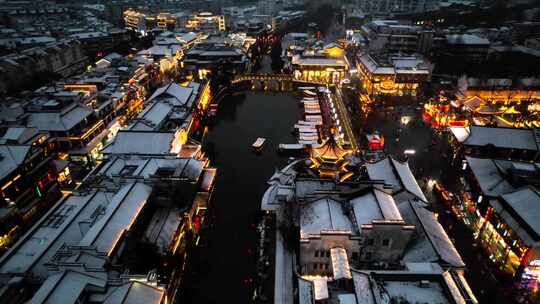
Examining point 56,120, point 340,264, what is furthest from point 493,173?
point 56,120

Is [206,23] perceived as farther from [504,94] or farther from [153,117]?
[504,94]

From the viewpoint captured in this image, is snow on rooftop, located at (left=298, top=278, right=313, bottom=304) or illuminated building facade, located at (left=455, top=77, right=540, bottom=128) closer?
snow on rooftop, located at (left=298, top=278, right=313, bottom=304)

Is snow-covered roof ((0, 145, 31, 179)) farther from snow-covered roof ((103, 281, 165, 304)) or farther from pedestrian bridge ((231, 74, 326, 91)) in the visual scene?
pedestrian bridge ((231, 74, 326, 91))

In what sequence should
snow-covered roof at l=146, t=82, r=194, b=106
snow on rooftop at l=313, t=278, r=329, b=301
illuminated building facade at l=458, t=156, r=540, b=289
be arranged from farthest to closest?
1. snow-covered roof at l=146, t=82, r=194, b=106
2. illuminated building facade at l=458, t=156, r=540, b=289
3. snow on rooftop at l=313, t=278, r=329, b=301

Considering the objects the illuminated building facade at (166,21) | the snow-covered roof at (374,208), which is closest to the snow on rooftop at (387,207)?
the snow-covered roof at (374,208)

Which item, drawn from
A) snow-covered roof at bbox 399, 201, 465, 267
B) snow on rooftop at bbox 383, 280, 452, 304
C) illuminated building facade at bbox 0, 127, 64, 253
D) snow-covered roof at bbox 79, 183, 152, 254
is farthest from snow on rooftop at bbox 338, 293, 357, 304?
illuminated building facade at bbox 0, 127, 64, 253

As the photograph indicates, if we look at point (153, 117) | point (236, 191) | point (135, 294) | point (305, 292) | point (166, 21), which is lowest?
point (236, 191)

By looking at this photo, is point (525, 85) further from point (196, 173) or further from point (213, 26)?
point (213, 26)
